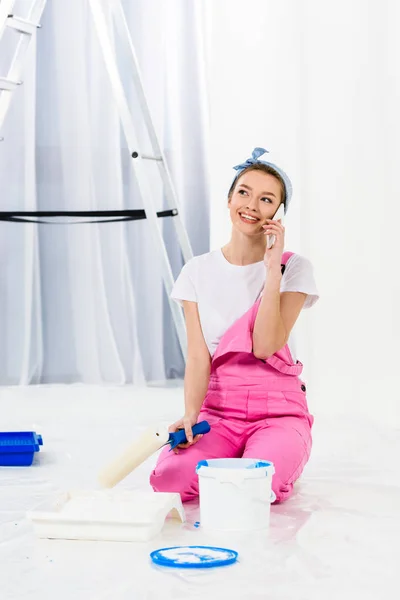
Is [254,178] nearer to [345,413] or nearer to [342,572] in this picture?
[342,572]

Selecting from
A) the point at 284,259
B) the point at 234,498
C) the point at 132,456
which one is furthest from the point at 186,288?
the point at 234,498

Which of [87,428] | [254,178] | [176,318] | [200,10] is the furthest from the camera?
[200,10]

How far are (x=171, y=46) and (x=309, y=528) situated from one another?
7.63 feet

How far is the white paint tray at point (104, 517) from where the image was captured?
132 cm

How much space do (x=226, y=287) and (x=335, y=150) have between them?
110cm

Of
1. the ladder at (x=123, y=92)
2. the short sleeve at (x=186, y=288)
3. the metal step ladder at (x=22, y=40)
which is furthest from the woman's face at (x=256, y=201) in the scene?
the metal step ladder at (x=22, y=40)

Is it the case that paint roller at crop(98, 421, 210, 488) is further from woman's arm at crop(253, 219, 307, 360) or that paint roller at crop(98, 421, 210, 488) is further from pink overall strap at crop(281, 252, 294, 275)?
pink overall strap at crop(281, 252, 294, 275)

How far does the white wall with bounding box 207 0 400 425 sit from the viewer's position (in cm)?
269

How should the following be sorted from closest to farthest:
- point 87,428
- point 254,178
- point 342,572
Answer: point 342,572
point 254,178
point 87,428

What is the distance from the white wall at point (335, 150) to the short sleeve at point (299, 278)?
0.91 metres

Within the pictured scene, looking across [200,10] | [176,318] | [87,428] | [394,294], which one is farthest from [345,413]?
[200,10]

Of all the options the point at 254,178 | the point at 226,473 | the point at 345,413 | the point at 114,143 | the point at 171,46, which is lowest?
the point at 345,413

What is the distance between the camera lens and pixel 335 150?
2.79 m

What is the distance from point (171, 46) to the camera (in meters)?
3.33
